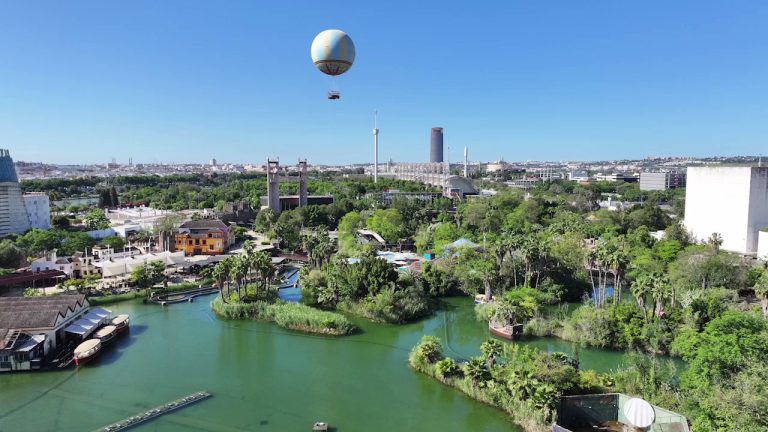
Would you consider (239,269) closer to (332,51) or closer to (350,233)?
(332,51)

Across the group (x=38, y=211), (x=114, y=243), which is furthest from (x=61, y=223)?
(x=114, y=243)

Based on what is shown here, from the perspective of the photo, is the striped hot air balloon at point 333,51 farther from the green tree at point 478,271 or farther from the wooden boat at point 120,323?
the wooden boat at point 120,323

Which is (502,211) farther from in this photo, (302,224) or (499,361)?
(499,361)

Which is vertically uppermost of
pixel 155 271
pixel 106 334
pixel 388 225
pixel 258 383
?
pixel 388 225

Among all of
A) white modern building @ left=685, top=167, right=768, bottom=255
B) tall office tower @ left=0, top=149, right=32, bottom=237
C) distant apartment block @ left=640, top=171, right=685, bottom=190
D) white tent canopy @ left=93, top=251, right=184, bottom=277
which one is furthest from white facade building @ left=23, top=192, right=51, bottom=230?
distant apartment block @ left=640, top=171, right=685, bottom=190

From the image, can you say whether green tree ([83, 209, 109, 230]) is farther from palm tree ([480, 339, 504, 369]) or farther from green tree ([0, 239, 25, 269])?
palm tree ([480, 339, 504, 369])

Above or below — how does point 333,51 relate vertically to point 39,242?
above

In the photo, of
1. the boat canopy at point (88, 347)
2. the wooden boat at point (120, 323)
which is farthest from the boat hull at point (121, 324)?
the boat canopy at point (88, 347)
